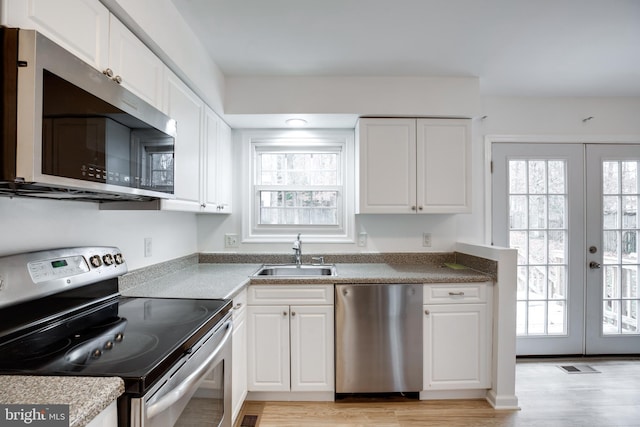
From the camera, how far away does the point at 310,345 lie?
221cm

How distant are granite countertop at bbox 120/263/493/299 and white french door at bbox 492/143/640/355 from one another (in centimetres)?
89

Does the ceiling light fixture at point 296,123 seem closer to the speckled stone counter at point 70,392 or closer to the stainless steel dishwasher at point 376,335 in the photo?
the stainless steel dishwasher at point 376,335

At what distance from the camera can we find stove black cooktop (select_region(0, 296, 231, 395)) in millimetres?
897

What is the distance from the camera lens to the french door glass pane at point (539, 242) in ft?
9.59

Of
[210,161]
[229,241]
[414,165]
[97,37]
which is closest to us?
[97,37]

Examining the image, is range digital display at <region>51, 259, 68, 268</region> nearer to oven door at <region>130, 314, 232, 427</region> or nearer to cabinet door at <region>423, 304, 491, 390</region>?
oven door at <region>130, 314, 232, 427</region>

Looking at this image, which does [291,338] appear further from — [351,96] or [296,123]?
[351,96]

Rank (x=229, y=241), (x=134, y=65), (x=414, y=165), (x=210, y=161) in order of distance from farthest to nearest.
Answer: (x=229, y=241), (x=414, y=165), (x=210, y=161), (x=134, y=65)

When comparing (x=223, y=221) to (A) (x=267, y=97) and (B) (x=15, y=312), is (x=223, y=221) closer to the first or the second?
(A) (x=267, y=97)

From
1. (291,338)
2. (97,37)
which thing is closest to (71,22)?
(97,37)

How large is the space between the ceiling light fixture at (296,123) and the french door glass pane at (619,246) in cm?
279

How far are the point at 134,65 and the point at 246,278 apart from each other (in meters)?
1.38

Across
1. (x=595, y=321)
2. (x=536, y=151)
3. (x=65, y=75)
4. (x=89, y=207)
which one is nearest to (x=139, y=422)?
(x=65, y=75)

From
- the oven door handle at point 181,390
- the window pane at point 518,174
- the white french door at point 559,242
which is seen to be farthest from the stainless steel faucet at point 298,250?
the window pane at point 518,174
